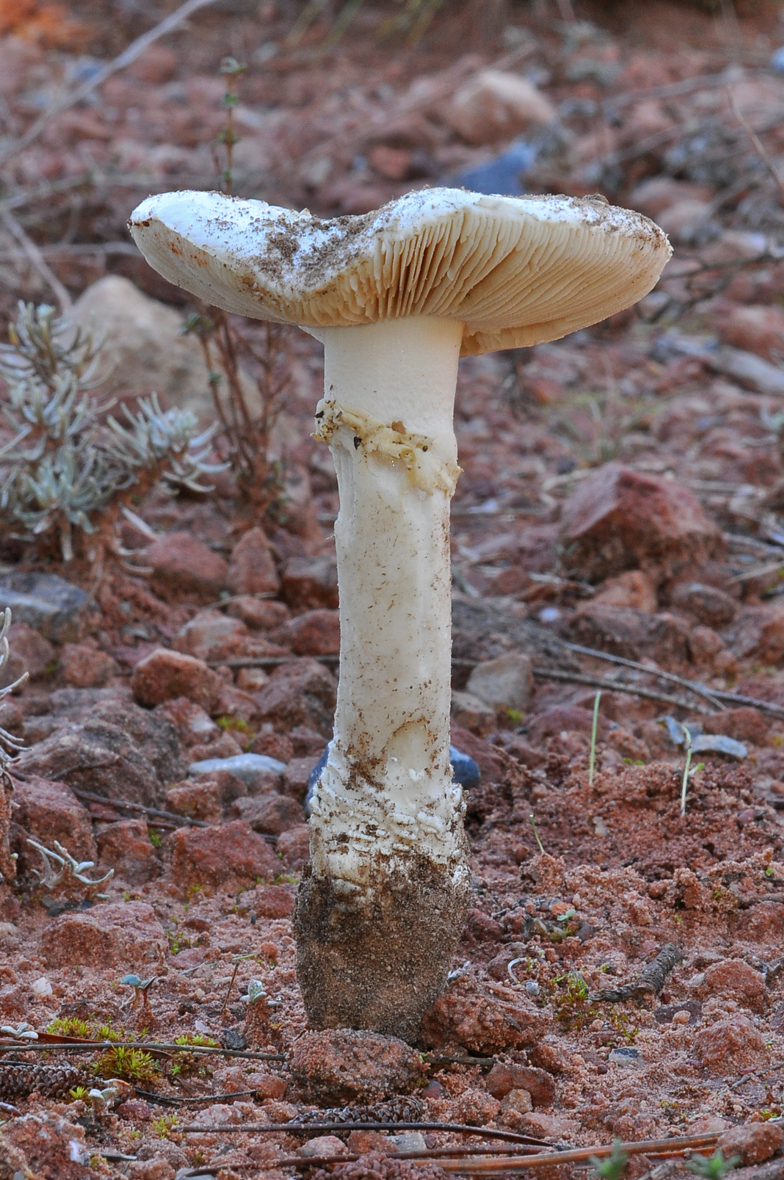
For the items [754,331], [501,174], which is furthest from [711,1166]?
[501,174]

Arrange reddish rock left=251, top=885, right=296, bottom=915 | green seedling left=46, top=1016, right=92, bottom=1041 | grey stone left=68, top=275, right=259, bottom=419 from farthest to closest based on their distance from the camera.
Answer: grey stone left=68, top=275, right=259, bottom=419 < reddish rock left=251, top=885, right=296, bottom=915 < green seedling left=46, top=1016, right=92, bottom=1041

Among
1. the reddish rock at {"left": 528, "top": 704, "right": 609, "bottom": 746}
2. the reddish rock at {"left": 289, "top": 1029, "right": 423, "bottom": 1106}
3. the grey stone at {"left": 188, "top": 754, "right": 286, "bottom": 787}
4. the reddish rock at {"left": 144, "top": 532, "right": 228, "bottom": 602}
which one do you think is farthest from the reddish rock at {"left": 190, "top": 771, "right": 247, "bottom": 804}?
the reddish rock at {"left": 144, "top": 532, "right": 228, "bottom": 602}

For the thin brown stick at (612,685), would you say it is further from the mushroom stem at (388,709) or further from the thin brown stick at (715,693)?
the mushroom stem at (388,709)

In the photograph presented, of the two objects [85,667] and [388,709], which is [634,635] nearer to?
[85,667]

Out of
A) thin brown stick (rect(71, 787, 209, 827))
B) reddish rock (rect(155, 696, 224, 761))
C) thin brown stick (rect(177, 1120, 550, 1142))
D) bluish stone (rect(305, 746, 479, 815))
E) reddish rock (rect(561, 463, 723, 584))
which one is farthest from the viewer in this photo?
reddish rock (rect(561, 463, 723, 584))

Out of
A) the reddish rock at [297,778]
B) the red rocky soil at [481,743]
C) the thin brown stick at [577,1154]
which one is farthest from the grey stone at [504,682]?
the thin brown stick at [577,1154]

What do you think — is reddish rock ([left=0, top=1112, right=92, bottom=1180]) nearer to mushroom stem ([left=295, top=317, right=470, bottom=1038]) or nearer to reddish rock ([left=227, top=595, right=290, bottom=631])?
mushroom stem ([left=295, top=317, right=470, bottom=1038])
